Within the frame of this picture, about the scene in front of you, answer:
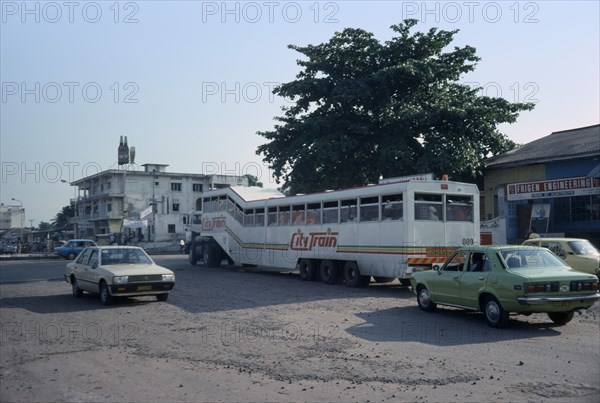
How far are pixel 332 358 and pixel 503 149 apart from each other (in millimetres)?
24502

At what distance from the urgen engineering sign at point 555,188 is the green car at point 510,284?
1369cm

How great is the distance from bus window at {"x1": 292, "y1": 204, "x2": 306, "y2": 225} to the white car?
7687 mm

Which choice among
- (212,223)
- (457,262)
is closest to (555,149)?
(212,223)

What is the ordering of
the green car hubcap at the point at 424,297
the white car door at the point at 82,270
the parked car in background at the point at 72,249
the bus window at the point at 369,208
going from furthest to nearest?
the parked car in background at the point at 72,249 → the bus window at the point at 369,208 → the white car door at the point at 82,270 → the green car hubcap at the point at 424,297

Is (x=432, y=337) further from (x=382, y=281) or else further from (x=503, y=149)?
(x=503, y=149)

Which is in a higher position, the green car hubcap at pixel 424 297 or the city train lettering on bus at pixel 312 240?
the city train lettering on bus at pixel 312 240

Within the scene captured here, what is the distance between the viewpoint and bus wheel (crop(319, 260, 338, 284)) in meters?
20.9

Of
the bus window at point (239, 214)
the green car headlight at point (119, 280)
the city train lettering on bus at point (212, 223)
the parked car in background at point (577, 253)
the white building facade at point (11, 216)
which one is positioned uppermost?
the white building facade at point (11, 216)

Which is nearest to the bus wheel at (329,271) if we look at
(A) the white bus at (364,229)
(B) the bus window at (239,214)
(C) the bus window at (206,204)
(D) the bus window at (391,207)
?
(A) the white bus at (364,229)

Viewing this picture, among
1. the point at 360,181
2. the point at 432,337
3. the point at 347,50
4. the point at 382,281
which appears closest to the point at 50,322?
the point at 432,337

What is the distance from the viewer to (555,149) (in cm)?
2934

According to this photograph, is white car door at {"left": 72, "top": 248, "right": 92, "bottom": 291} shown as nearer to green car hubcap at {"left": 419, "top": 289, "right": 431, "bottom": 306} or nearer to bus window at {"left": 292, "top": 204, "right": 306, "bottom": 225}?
bus window at {"left": 292, "top": 204, "right": 306, "bottom": 225}

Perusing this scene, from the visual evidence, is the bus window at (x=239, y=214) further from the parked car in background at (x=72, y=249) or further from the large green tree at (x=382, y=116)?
the parked car in background at (x=72, y=249)

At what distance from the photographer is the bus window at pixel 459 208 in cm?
1869
